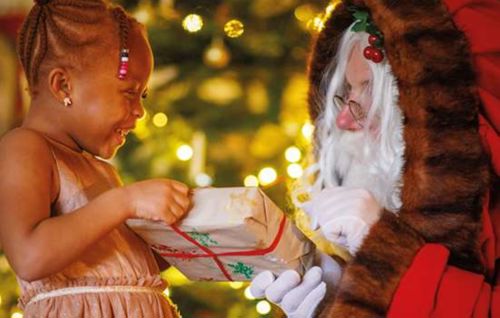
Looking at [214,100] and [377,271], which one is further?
[214,100]

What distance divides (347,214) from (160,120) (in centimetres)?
124

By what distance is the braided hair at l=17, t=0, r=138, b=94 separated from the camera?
4.31ft

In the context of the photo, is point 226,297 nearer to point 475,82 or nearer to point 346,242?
point 346,242

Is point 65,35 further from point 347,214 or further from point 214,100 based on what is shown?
point 214,100

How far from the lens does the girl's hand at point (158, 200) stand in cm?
116

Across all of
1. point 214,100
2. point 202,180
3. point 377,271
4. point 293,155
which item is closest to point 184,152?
point 202,180

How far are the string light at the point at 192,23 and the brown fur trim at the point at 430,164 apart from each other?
1.03 m

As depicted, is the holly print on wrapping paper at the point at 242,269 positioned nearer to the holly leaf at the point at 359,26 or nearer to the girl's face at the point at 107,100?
the girl's face at the point at 107,100

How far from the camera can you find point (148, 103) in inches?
94.5

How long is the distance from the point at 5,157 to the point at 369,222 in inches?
22.3

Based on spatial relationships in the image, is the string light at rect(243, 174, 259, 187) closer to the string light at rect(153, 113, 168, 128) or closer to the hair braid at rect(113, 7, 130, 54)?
the string light at rect(153, 113, 168, 128)

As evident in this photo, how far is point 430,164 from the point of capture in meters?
1.23

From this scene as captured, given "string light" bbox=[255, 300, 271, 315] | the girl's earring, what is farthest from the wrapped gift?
"string light" bbox=[255, 300, 271, 315]

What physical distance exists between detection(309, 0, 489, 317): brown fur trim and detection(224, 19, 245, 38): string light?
101 cm
